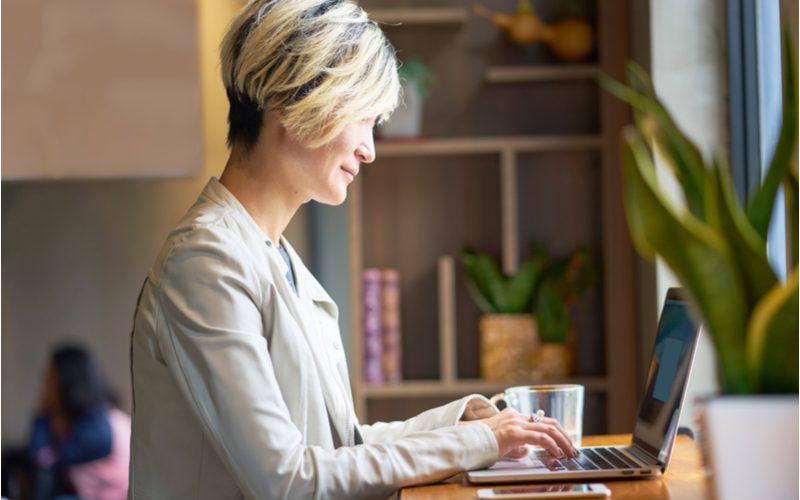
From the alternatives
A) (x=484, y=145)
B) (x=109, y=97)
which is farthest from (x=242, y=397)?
(x=109, y=97)

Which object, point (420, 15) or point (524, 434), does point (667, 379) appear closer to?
point (524, 434)

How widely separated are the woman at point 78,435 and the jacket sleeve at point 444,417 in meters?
2.01

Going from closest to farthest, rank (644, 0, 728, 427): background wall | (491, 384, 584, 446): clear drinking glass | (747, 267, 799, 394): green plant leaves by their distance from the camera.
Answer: (747, 267, 799, 394): green plant leaves
(491, 384, 584, 446): clear drinking glass
(644, 0, 728, 427): background wall

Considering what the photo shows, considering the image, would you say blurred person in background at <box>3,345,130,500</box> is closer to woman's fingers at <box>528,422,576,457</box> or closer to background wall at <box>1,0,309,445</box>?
background wall at <box>1,0,309,445</box>

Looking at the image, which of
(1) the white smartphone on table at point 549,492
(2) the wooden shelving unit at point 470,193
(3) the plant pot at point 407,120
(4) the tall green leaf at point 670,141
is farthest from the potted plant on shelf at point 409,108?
(4) the tall green leaf at point 670,141

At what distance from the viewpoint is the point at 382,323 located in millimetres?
3580

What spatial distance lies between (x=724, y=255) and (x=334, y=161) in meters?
0.84

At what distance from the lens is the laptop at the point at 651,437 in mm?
1369

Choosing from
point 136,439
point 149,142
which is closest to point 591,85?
point 149,142

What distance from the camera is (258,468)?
1345 millimetres

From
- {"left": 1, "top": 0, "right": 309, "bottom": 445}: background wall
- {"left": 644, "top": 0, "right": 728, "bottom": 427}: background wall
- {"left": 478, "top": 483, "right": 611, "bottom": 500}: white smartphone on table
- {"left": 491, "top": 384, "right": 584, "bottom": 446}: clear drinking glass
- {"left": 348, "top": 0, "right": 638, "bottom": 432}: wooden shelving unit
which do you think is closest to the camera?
{"left": 478, "top": 483, "right": 611, "bottom": 500}: white smartphone on table

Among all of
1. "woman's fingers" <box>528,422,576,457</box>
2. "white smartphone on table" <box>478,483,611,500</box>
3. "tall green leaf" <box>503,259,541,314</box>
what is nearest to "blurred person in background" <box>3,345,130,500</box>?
"tall green leaf" <box>503,259,541,314</box>

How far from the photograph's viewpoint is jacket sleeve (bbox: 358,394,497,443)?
5.32 ft

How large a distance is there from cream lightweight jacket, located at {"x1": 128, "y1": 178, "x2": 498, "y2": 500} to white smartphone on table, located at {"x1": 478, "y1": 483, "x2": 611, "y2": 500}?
0.44ft
